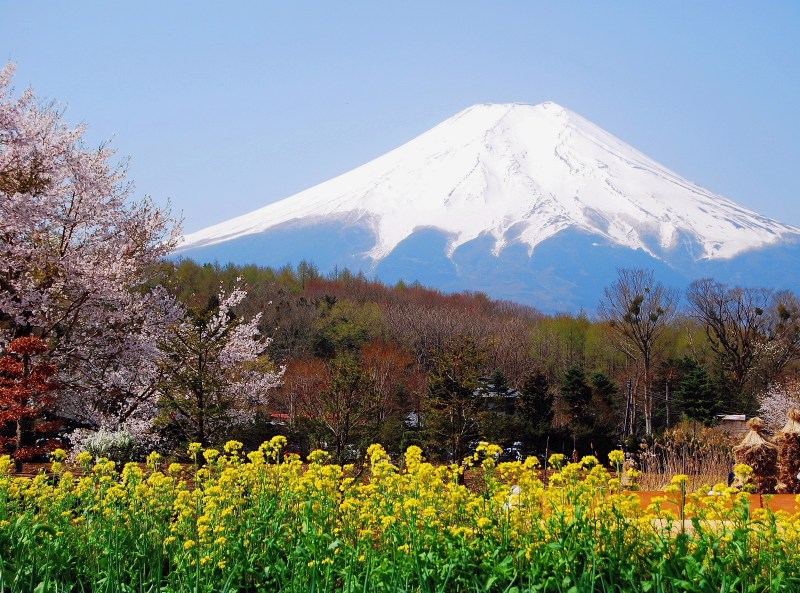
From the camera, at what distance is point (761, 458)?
1011 centimetres

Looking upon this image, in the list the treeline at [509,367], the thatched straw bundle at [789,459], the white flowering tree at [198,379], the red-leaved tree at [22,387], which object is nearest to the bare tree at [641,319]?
the treeline at [509,367]

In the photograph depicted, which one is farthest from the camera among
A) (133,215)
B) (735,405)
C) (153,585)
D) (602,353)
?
(602,353)

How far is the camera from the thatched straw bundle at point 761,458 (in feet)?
33.1

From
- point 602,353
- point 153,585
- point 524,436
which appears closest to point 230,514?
point 153,585

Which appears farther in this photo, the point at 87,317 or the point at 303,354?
the point at 303,354

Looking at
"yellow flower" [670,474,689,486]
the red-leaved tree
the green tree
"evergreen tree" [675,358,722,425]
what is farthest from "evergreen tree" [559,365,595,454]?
"yellow flower" [670,474,689,486]

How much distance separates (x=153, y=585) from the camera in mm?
4289

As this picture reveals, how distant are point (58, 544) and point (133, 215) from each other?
10.0 metres

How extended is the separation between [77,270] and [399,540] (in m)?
9.55

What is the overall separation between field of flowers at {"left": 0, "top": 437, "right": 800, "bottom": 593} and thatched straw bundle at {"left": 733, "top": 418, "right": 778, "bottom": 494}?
6.12 metres

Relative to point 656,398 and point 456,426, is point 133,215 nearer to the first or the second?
point 456,426

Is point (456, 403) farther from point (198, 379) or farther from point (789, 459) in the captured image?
point (789, 459)

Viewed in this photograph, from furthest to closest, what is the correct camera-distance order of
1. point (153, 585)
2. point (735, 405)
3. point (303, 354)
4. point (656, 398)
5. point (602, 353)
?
1. point (602, 353)
2. point (303, 354)
3. point (656, 398)
4. point (735, 405)
5. point (153, 585)

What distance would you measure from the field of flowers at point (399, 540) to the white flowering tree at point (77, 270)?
743 centimetres
